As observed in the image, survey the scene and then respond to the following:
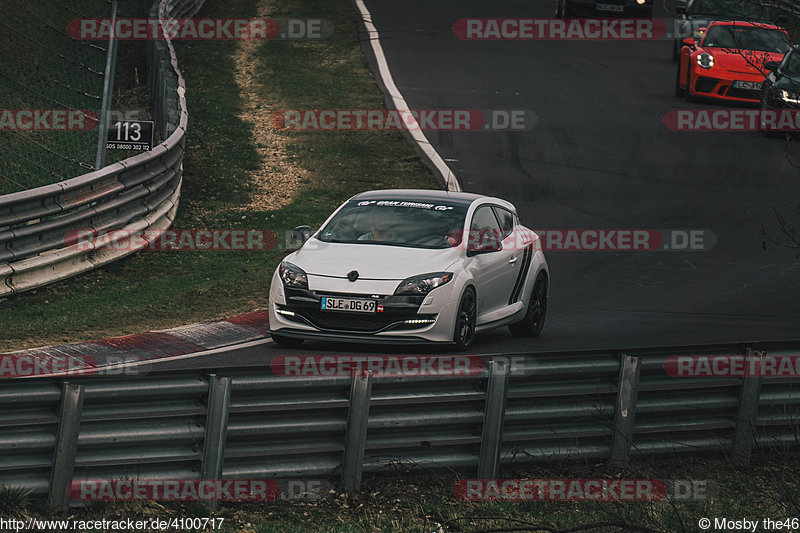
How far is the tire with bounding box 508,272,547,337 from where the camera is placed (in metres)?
13.2

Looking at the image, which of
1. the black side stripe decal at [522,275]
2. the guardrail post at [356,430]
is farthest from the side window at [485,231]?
the guardrail post at [356,430]

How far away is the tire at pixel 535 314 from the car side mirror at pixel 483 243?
0.85 metres

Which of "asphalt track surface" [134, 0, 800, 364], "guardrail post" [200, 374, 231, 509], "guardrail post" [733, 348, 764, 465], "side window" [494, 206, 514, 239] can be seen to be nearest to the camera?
"guardrail post" [200, 374, 231, 509]

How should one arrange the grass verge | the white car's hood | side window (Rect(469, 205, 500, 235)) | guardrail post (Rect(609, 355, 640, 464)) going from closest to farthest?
guardrail post (Rect(609, 355, 640, 464)) → the white car's hood → side window (Rect(469, 205, 500, 235)) → the grass verge

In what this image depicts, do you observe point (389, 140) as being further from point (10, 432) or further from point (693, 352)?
point (10, 432)

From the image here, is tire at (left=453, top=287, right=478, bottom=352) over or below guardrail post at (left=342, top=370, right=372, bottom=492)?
below

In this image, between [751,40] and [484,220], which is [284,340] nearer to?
[484,220]

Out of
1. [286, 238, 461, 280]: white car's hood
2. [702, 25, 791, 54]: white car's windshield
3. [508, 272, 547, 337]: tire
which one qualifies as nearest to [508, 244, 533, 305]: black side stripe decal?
[508, 272, 547, 337]: tire

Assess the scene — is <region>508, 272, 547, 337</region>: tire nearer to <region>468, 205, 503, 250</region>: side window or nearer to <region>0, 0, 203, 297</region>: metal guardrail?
<region>468, 205, 503, 250</region>: side window

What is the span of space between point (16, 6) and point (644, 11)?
17.2m

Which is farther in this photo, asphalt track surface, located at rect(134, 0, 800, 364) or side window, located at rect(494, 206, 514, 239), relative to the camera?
asphalt track surface, located at rect(134, 0, 800, 364)

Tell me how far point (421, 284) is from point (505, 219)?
243 cm

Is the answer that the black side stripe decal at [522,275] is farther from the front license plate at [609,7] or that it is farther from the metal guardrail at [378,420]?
the front license plate at [609,7]

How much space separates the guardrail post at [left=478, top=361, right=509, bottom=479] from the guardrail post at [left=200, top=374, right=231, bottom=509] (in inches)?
70.4
